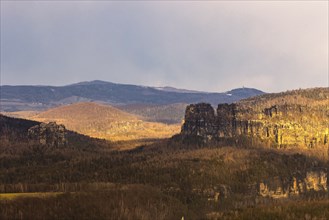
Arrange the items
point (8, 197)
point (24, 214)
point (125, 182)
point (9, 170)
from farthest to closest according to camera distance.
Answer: point (9, 170) < point (125, 182) < point (8, 197) < point (24, 214)

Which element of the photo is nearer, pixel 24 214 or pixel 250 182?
pixel 24 214

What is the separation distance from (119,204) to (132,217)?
5.05 meters

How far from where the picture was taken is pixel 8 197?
136 meters

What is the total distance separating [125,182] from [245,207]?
111 feet

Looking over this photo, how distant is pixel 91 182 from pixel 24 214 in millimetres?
40333

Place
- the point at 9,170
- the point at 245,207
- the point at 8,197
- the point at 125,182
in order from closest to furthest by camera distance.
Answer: the point at 8,197, the point at 245,207, the point at 125,182, the point at 9,170

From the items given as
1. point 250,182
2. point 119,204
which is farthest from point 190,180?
point 119,204

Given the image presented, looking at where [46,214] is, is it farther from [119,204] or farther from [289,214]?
[289,214]

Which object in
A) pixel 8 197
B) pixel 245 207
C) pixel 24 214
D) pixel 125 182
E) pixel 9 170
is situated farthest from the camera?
pixel 9 170

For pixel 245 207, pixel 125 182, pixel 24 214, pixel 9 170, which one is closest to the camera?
pixel 24 214

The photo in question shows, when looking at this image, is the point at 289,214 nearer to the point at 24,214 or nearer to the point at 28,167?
the point at 24,214

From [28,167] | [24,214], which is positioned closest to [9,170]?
[28,167]

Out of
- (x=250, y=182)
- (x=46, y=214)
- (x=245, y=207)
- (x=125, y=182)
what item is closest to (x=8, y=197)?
(x=46, y=214)

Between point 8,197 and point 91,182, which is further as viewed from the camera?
point 91,182
